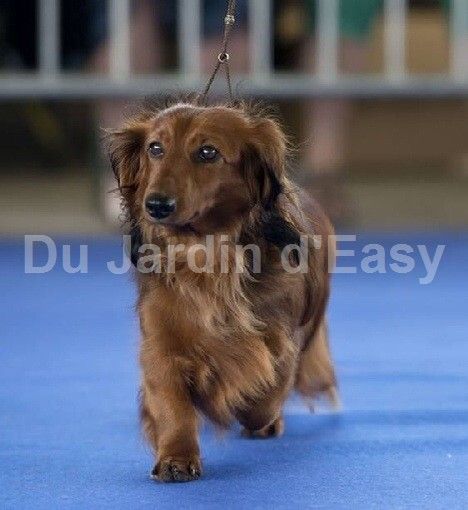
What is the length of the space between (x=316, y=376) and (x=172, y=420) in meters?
0.84

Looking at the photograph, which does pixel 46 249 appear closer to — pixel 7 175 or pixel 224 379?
pixel 7 175

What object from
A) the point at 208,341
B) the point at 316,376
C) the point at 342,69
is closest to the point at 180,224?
the point at 208,341

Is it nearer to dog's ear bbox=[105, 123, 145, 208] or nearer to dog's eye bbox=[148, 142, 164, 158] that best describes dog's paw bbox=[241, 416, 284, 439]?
dog's ear bbox=[105, 123, 145, 208]

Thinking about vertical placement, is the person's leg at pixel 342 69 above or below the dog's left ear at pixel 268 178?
below

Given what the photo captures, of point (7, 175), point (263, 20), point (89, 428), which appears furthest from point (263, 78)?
point (89, 428)

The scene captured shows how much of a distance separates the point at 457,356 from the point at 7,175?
5.41 metres

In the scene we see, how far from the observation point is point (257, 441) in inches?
130

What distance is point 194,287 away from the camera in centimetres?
296

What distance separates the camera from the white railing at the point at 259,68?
880cm

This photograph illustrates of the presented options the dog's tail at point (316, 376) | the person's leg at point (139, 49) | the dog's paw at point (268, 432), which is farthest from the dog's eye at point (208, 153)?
→ the person's leg at point (139, 49)

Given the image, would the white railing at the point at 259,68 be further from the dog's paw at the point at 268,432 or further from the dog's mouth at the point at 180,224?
the dog's mouth at the point at 180,224

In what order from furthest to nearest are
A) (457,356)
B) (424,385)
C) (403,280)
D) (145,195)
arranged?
(403,280), (457,356), (424,385), (145,195)

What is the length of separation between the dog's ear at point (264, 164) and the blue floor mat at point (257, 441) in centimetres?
56

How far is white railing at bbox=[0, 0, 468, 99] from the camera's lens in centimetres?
880
